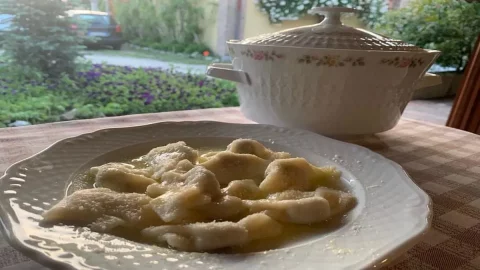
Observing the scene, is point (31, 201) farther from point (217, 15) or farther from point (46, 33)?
point (217, 15)

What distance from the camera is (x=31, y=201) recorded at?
362 mm

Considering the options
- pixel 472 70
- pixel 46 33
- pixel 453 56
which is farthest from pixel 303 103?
pixel 453 56

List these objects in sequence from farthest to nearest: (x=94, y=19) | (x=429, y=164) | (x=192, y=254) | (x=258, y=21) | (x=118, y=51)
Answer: (x=258, y=21)
(x=118, y=51)
(x=94, y=19)
(x=429, y=164)
(x=192, y=254)

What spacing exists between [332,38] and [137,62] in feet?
3.19

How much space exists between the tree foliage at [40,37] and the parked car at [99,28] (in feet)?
0.11

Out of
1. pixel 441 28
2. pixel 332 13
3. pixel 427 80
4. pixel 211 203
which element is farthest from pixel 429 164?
pixel 441 28

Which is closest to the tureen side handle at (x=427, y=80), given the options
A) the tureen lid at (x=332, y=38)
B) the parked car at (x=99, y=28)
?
the tureen lid at (x=332, y=38)

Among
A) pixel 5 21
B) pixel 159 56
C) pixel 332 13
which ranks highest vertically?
pixel 332 13

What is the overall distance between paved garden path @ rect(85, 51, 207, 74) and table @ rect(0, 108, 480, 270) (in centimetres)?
63

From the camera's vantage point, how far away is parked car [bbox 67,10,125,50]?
1294 mm

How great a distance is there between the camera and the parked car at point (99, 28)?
1294 millimetres

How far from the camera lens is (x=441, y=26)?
2.39 metres

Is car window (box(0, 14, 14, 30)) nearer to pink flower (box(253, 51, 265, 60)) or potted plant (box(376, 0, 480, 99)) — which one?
pink flower (box(253, 51, 265, 60))

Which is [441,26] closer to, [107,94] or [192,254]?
[107,94]
